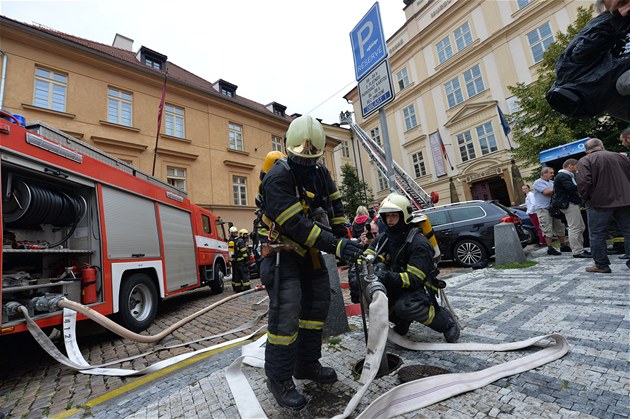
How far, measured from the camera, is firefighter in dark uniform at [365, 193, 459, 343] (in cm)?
231

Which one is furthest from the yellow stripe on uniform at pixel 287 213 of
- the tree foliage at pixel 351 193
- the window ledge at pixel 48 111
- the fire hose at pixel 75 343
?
the tree foliage at pixel 351 193

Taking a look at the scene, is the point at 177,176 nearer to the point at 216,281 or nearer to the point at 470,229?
the point at 216,281

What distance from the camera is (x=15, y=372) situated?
125 inches

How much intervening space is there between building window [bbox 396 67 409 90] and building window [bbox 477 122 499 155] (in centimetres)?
771

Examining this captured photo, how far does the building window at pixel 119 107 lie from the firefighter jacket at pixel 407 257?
16278 millimetres

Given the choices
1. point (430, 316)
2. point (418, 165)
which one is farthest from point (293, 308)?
point (418, 165)

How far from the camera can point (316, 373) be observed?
6.65 feet

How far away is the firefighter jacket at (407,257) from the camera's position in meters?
2.32

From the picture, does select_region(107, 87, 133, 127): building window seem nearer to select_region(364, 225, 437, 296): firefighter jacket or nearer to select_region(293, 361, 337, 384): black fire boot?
select_region(364, 225, 437, 296): firefighter jacket

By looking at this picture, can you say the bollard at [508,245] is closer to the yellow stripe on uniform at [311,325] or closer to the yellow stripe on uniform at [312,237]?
the yellow stripe on uniform at [311,325]

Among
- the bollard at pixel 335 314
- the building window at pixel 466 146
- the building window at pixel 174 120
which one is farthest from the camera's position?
the building window at pixel 466 146

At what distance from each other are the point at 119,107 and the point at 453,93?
21.1 meters

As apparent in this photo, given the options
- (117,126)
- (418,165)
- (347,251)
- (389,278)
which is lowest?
(389,278)

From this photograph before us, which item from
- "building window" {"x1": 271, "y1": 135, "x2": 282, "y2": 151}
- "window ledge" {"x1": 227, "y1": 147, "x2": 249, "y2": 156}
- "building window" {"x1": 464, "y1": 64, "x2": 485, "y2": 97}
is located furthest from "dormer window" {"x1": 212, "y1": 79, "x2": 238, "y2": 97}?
"building window" {"x1": 464, "y1": 64, "x2": 485, "y2": 97}
